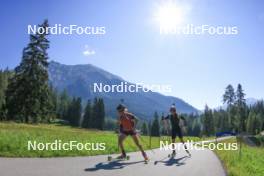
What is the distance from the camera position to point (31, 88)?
58.6 meters

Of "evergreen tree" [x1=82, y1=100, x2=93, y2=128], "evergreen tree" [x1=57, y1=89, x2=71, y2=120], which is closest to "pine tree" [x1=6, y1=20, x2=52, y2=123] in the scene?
"evergreen tree" [x1=82, y1=100, x2=93, y2=128]

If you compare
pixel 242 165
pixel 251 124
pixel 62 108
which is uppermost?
pixel 62 108

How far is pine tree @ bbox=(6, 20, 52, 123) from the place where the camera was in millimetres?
57344

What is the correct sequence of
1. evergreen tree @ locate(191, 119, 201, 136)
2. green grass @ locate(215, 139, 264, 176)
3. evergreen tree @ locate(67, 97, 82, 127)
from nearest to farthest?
green grass @ locate(215, 139, 264, 176), evergreen tree @ locate(67, 97, 82, 127), evergreen tree @ locate(191, 119, 201, 136)

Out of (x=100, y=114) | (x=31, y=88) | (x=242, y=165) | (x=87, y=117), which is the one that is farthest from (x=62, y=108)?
(x=242, y=165)

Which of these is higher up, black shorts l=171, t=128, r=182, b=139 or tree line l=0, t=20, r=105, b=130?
tree line l=0, t=20, r=105, b=130

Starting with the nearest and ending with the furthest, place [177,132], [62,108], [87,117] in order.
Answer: [177,132]
[87,117]
[62,108]

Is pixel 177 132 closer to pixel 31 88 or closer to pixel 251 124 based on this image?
pixel 31 88

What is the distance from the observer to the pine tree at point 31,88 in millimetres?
57344

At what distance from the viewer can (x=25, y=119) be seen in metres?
57.3

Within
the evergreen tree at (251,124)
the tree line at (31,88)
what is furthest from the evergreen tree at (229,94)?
the tree line at (31,88)

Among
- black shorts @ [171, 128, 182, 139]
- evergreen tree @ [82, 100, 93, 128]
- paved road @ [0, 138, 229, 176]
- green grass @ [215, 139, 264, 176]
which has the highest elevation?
evergreen tree @ [82, 100, 93, 128]

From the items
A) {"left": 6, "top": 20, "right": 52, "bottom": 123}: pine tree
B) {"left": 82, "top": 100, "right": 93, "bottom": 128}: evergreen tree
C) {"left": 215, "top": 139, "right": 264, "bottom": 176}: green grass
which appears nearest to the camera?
{"left": 215, "top": 139, "right": 264, "bottom": 176}: green grass

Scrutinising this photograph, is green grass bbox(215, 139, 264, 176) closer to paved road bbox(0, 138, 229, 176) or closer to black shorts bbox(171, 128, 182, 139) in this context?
paved road bbox(0, 138, 229, 176)
